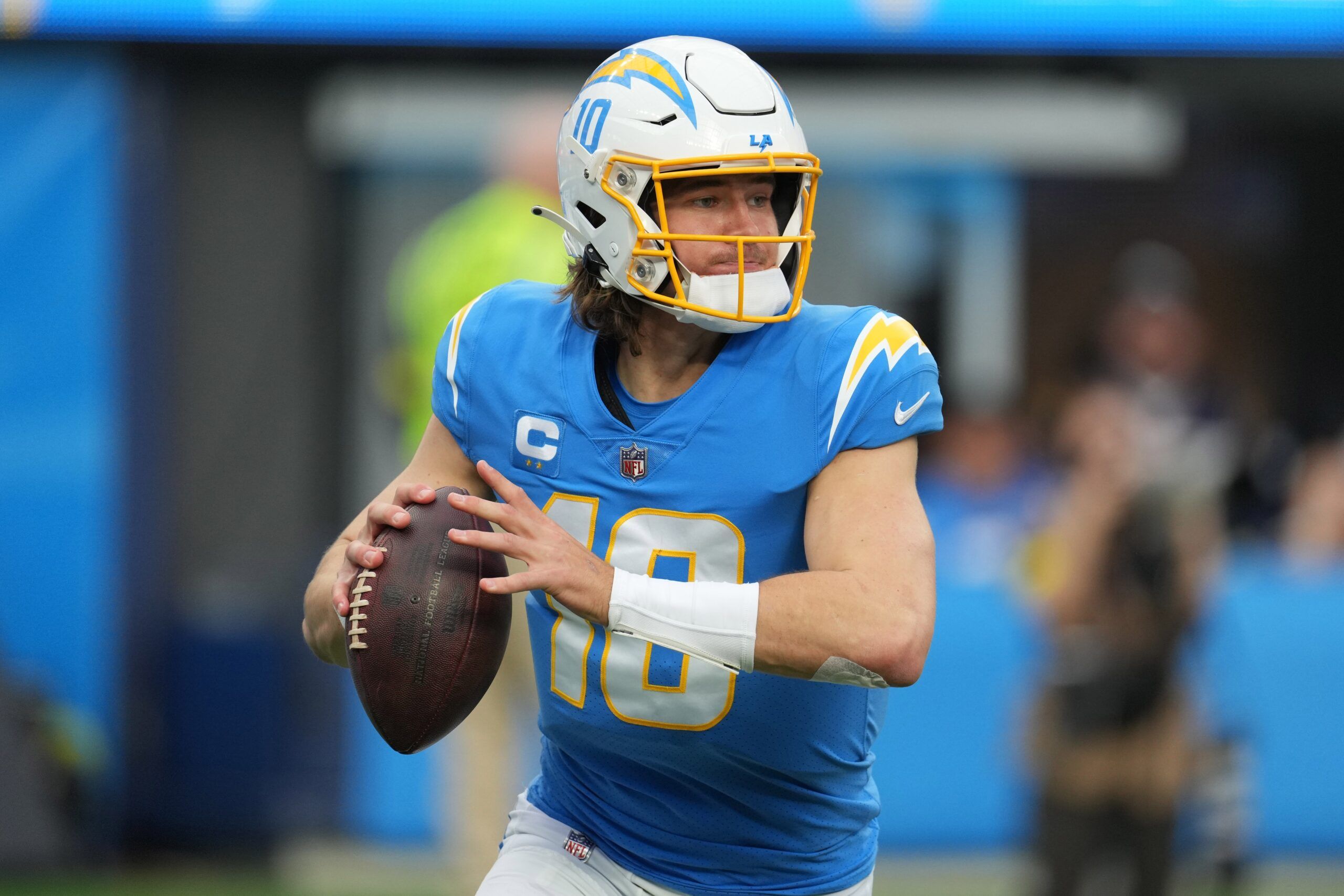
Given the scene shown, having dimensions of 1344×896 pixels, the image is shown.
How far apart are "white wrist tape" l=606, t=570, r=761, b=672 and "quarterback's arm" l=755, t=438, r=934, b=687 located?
0.02m

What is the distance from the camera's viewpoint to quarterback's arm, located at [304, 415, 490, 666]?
257 centimetres

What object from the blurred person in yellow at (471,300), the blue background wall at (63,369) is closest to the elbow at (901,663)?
the blurred person in yellow at (471,300)

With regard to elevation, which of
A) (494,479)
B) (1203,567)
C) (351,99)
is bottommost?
(1203,567)

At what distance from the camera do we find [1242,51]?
687 cm

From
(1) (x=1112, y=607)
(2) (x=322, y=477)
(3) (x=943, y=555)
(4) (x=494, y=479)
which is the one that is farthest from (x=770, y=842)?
(2) (x=322, y=477)

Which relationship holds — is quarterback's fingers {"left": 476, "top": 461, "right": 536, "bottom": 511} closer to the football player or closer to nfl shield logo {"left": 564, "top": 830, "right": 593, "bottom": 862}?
the football player

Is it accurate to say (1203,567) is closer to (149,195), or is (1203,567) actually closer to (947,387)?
(947,387)

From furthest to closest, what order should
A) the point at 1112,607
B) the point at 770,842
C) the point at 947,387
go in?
the point at 947,387
the point at 1112,607
the point at 770,842

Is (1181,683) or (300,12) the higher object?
(300,12)

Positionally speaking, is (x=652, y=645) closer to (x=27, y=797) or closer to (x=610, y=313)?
(x=610, y=313)

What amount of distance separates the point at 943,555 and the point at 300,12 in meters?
3.39

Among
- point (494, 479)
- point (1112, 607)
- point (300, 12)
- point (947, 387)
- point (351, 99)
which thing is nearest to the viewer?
point (494, 479)

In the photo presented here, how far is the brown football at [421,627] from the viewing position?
2533 mm

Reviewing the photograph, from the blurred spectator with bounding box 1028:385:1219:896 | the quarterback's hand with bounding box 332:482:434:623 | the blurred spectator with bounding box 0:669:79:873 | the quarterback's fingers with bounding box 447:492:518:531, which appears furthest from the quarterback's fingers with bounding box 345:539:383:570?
the blurred spectator with bounding box 0:669:79:873
